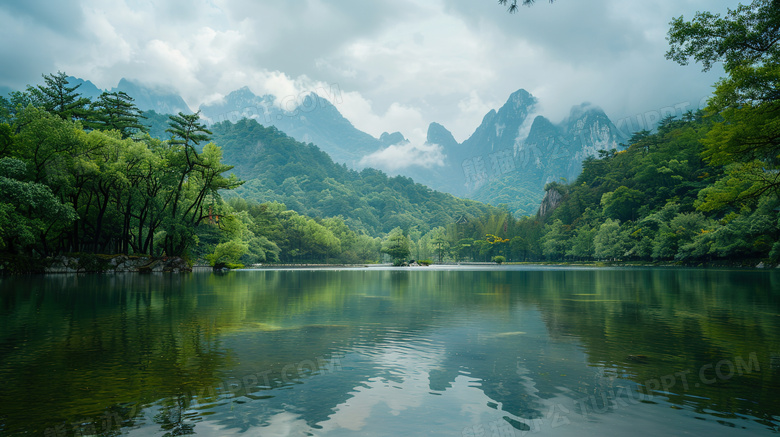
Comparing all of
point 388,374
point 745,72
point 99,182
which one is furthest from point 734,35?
point 99,182

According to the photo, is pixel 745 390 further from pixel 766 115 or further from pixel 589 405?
pixel 766 115

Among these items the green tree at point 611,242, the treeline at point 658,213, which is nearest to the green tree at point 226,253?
the treeline at point 658,213

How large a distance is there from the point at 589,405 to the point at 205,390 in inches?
265

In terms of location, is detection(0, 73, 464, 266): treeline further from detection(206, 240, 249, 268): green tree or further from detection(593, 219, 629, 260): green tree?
detection(593, 219, 629, 260): green tree

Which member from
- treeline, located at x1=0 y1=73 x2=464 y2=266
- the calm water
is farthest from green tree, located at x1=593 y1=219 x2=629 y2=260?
the calm water

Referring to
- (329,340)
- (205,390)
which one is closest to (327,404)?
(205,390)

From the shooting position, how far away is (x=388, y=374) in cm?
991

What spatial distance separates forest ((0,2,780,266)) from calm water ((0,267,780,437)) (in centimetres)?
1618

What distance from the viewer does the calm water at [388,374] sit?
22.5 ft

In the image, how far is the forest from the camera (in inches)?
1122

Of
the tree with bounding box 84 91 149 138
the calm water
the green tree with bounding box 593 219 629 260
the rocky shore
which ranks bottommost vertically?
the calm water

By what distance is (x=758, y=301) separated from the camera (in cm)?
2352

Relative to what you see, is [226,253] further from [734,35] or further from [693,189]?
[693,189]

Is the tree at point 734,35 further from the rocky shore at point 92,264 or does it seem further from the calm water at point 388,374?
the rocky shore at point 92,264
